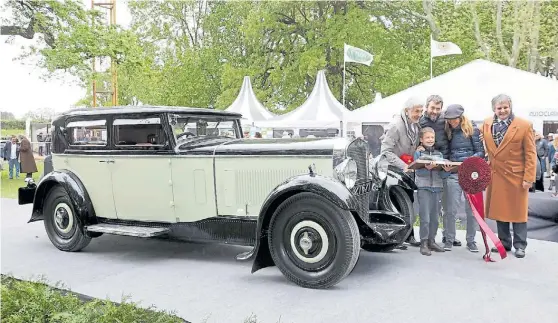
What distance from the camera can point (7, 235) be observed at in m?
6.00

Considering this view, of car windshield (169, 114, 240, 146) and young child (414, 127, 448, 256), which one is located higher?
car windshield (169, 114, 240, 146)

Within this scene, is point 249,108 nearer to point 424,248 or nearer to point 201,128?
point 201,128

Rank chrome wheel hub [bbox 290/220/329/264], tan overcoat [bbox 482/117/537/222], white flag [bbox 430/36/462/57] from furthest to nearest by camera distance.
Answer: white flag [bbox 430/36/462/57] → tan overcoat [bbox 482/117/537/222] → chrome wheel hub [bbox 290/220/329/264]

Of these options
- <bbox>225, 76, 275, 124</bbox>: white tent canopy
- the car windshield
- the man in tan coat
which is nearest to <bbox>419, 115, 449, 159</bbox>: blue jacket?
the man in tan coat

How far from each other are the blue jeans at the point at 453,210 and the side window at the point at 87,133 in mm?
3588

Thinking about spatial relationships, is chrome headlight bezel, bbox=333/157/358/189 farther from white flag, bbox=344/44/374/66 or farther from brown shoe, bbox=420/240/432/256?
white flag, bbox=344/44/374/66

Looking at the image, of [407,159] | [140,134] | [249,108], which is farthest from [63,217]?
[249,108]

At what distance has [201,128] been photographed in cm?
511

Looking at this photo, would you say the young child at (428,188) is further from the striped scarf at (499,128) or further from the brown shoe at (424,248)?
the striped scarf at (499,128)

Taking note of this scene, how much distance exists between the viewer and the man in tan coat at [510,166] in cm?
474

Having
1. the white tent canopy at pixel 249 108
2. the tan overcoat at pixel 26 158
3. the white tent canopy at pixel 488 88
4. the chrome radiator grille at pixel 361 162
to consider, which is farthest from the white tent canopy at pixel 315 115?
the chrome radiator grille at pixel 361 162

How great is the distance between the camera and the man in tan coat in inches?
187

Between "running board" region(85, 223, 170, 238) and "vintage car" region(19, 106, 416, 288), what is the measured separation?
0.01 m

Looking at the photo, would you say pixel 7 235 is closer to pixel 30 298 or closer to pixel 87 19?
pixel 30 298
